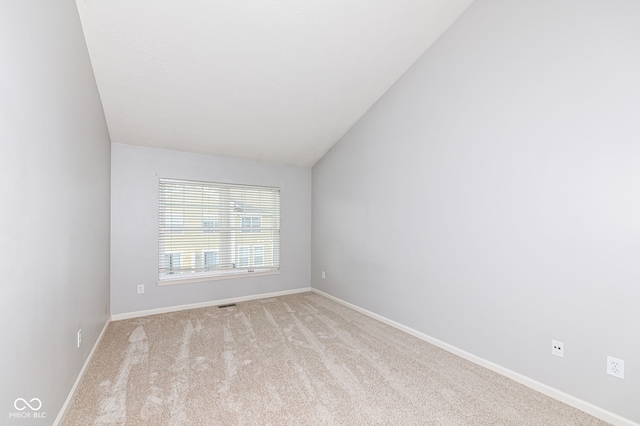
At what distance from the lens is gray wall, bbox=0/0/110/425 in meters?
1.14

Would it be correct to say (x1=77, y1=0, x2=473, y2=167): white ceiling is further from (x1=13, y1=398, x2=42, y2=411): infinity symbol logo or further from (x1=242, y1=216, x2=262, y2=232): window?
(x1=13, y1=398, x2=42, y2=411): infinity symbol logo

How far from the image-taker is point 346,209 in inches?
165

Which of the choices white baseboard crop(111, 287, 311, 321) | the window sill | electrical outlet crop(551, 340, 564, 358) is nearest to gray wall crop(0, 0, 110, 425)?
white baseboard crop(111, 287, 311, 321)

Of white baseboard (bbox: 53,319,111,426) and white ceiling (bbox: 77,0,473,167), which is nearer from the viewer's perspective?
white baseboard (bbox: 53,319,111,426)

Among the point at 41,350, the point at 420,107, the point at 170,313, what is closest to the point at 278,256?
the point at 170,313

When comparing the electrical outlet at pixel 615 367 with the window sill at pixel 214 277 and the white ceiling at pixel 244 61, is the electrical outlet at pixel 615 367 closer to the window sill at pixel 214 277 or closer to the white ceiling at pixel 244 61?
the white ceiling at pixel 244 61

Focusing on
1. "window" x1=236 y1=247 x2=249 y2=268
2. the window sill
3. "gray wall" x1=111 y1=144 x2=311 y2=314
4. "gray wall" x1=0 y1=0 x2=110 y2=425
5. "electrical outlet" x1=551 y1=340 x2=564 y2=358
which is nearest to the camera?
"gray wall" x1=0 y1=0 x2=110 y2=425

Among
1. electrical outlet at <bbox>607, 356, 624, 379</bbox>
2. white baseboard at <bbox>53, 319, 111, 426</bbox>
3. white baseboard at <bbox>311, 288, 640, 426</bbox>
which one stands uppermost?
electrical outlet at <bbox>607, 356, 624, 379</bbox>

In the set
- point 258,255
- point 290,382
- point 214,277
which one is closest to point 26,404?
point 290,382

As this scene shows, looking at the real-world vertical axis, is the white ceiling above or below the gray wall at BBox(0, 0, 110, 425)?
above

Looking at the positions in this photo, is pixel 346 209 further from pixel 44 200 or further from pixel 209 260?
pixel 44 200

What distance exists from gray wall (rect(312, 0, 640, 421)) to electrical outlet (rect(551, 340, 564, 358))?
0.03m

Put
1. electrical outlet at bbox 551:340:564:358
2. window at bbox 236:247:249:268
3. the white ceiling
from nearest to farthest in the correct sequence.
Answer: electrical outlet at bbox 551:340:564:358, the white ceiling, window at bbox 236:247:249:268

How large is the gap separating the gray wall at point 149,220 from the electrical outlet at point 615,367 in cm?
391
